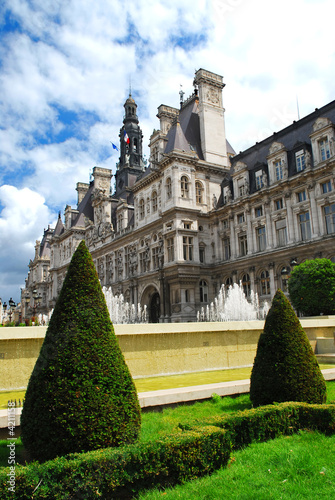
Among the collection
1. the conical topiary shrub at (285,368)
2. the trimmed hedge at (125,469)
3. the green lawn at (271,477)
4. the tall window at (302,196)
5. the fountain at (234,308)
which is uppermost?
the tall window at (302,196)

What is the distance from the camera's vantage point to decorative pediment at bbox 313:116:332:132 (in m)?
28.5

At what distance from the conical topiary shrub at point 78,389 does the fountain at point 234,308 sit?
2596 centimetres

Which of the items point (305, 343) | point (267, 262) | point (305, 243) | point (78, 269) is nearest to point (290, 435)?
point (305, 343)

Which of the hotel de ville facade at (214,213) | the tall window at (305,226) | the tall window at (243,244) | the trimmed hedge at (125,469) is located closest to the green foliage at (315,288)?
the hotel de ville facade at (214,213)

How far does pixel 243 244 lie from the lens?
35.8 metres

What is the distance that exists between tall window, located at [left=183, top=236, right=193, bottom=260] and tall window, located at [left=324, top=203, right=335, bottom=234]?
41.4 ft

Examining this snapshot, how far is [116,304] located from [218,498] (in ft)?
136

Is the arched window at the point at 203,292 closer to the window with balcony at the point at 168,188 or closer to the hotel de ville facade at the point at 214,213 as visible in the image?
the hotel de ville facade at the point at 214,213

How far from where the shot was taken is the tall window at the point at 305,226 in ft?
95.9

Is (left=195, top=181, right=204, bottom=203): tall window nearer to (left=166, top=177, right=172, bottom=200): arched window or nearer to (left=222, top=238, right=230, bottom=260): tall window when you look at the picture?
(left=166, top=177, right=172, bottom=200): arched window

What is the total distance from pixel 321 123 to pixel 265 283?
12452 mm

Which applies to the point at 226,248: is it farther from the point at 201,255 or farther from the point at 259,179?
the point at 259,179

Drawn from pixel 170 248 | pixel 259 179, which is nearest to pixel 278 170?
pixel 259 179

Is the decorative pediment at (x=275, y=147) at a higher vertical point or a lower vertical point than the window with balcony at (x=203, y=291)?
higher
